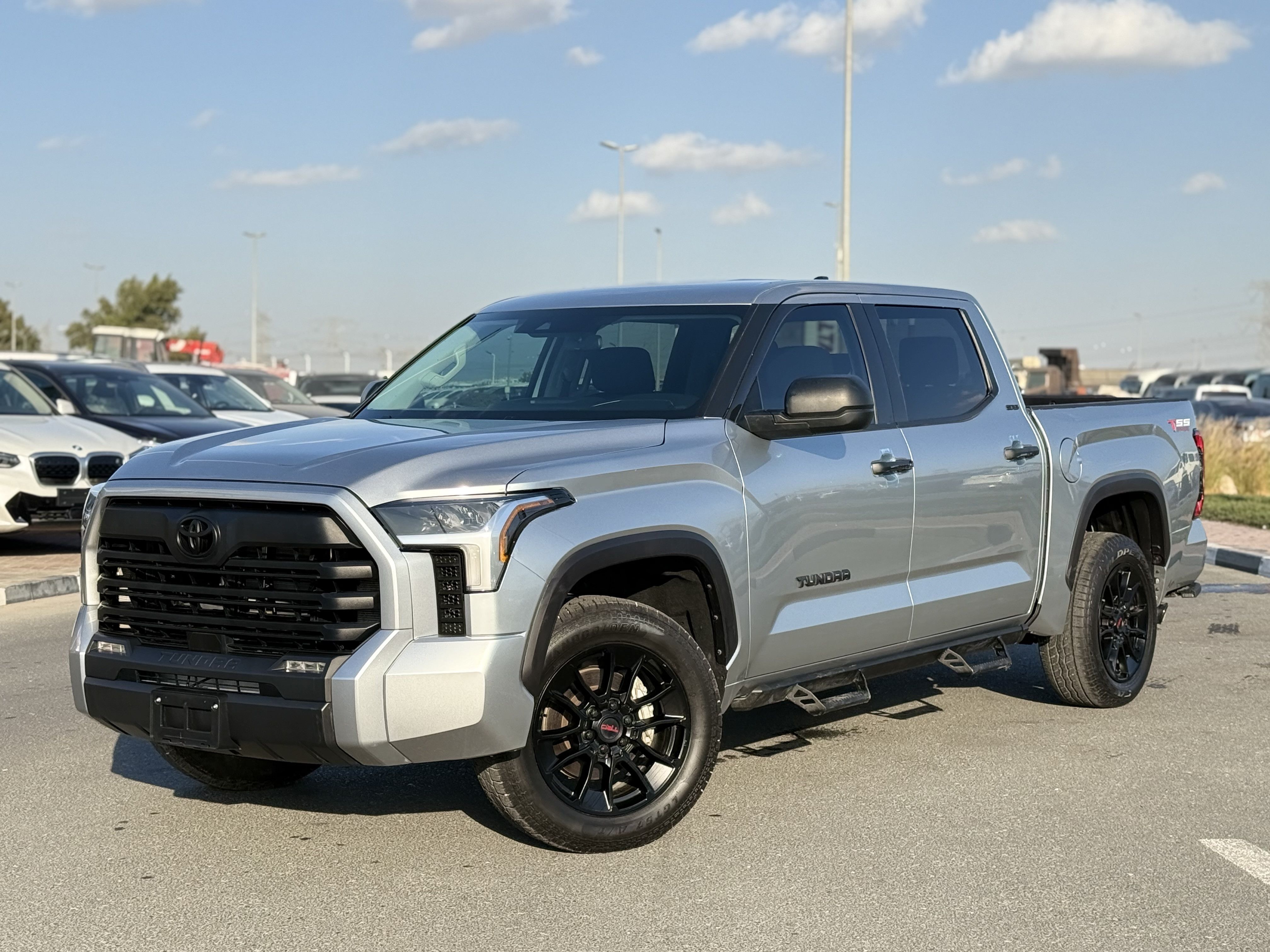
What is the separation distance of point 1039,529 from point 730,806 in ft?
7.04

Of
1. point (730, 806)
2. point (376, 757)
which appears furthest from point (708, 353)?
point (376, 757)

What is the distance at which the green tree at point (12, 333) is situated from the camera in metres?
86.5

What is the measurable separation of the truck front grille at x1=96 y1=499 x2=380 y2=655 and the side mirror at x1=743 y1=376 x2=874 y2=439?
164cm

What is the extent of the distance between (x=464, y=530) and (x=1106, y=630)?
4028mm

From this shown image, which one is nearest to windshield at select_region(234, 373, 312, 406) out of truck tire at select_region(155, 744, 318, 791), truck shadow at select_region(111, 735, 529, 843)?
truck shadow at select_region(111, 735, 529, 843)

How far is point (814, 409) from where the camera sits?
18.0 feet

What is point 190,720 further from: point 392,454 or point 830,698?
point 830,698

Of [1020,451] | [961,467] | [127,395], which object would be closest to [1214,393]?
[127,395]

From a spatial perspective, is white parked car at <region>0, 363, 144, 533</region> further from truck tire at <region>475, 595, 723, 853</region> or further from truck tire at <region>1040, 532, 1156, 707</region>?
truck tire at <region>475, 595, 723, 853</region>

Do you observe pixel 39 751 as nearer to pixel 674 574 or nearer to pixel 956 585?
pixel 674 574

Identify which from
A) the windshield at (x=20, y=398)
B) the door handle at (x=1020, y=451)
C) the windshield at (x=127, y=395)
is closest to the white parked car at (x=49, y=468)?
the windshield at (x=20, y=398)

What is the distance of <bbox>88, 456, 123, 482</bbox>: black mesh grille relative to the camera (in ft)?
43.9

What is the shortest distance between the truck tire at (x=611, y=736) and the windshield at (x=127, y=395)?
12.0 meters

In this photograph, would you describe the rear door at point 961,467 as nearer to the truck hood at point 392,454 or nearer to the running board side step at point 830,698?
the running board side step at point 830,698
